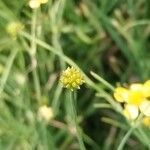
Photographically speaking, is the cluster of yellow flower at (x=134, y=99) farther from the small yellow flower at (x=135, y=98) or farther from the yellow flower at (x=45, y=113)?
the yellow flower at (x=45, y=113)

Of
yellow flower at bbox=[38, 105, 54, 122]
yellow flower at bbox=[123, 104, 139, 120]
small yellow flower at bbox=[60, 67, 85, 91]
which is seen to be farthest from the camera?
yellow flower at bbox=[38, 105, 54, 122]

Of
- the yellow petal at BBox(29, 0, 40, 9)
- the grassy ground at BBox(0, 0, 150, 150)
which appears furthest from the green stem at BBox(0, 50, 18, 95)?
the yellow petal at BBox(29, 0, 40, 9)

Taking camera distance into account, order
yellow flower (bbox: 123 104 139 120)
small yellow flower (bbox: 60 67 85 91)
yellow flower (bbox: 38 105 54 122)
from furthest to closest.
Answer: yellow flower (bbox: 38 105 54 122)
yellow flower (bbox: 123 104 139 120)
small yellow flower (bbox: 60 67 85 91)

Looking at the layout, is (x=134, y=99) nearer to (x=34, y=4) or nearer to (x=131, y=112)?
→ (x=131, y=112)

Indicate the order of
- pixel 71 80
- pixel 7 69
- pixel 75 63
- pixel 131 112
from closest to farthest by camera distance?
pixel 71 80
pixel 131 112
pixel 7 69
pixel 75 63

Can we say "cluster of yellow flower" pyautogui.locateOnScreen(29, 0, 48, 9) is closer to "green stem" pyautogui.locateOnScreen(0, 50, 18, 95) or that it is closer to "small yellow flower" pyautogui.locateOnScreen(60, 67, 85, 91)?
"green stem" pyautogui.locateOnScreen(0, 50, 18, 95)

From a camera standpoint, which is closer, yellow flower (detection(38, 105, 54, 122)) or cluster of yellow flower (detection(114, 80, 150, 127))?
cluster of yellow flower (detection(114, 80, 150, 127))

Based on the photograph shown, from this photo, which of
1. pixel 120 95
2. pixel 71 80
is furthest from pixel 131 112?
pixel 71 80

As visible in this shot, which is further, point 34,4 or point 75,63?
point 75,63
